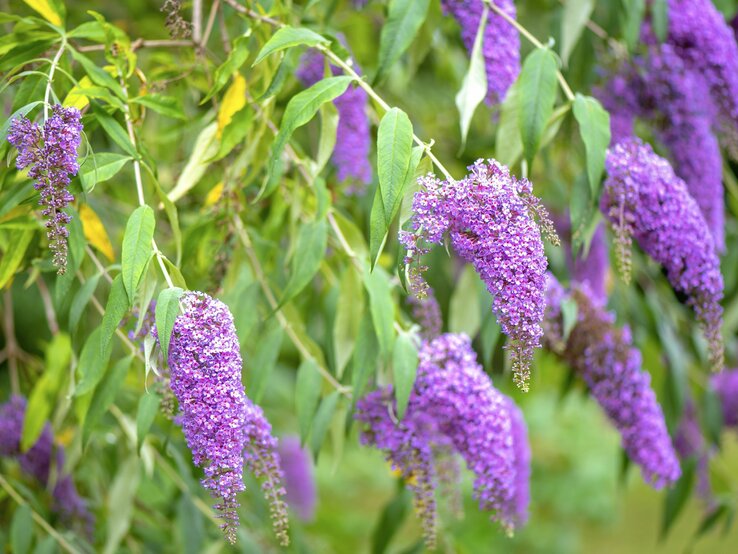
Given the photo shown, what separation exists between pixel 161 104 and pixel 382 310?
0.59 metres

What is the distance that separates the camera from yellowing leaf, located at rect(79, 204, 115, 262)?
7.08ft

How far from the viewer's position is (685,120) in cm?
256

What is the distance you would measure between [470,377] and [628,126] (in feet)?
3.14

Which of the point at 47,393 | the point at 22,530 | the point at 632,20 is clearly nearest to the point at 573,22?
the point at 632,20

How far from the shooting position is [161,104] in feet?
6.59

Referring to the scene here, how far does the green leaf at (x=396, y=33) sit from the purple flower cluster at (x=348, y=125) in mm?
216

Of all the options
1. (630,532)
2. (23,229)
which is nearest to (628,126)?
(23,229)

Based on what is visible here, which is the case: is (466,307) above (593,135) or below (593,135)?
below

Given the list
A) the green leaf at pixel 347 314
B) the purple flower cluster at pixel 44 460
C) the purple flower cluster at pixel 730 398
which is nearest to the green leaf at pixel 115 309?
the green leaf at pixel 347 314

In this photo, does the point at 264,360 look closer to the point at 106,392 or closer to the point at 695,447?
the point at 106,392

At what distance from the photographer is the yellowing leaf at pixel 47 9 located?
209cm

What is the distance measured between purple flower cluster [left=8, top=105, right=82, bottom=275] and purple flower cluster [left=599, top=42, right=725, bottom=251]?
141 cm

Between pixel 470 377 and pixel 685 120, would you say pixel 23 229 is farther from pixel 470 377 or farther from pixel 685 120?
pixel 685 120

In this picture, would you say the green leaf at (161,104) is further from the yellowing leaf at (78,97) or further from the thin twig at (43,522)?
the thin twig at (43,522)
